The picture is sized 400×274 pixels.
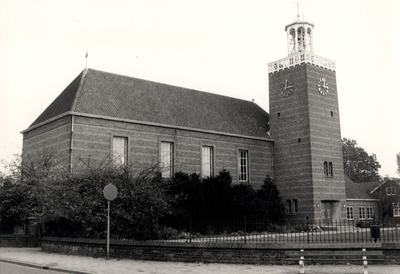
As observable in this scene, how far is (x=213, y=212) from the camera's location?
1100 inches

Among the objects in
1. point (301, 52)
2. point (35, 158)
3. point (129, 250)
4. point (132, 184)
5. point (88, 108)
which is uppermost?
point (301, 52)

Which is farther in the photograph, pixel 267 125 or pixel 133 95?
pixel 267 125

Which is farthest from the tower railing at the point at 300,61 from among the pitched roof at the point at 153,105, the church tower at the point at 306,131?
the pitched roof at the point at 153,105

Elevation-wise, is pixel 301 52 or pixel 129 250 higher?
pixel 301 52

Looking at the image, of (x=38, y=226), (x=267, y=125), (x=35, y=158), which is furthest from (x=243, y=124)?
(x=38, y=226)

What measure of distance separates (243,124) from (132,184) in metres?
20.1

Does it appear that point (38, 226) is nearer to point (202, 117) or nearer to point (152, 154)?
point (152, 154)

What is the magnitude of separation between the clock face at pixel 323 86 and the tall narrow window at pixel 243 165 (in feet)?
26.1

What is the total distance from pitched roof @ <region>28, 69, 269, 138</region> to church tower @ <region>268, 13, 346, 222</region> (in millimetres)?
2800

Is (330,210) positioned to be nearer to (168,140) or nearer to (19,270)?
(168,140)

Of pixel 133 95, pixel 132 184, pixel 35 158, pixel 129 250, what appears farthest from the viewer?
pixel 133 95

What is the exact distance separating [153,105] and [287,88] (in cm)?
1152

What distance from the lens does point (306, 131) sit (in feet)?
114

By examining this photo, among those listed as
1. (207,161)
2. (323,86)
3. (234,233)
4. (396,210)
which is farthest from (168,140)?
(396,210)
